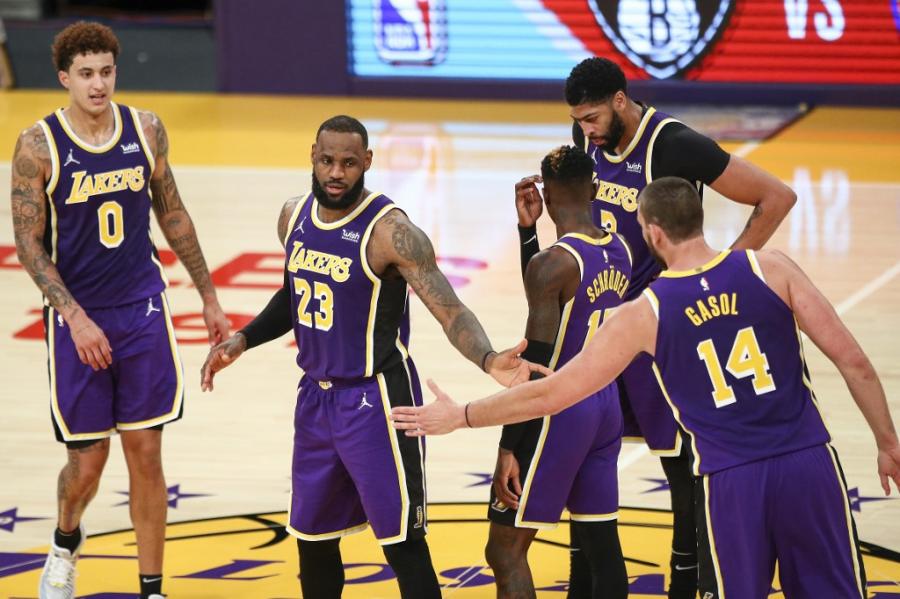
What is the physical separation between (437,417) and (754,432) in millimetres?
922

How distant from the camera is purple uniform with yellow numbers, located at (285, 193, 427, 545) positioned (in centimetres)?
480

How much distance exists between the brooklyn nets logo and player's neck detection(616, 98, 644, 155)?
10.9m

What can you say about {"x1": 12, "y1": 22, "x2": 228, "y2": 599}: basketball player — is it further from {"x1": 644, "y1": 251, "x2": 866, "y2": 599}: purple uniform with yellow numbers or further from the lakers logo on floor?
{"x1": 644, "y1": 251, "x2": 866, "y2": 599}: purple uniform with yellow numbers

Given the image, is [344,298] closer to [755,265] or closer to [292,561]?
[755,265]

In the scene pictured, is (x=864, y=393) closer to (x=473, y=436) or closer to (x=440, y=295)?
(x=440, y=295)

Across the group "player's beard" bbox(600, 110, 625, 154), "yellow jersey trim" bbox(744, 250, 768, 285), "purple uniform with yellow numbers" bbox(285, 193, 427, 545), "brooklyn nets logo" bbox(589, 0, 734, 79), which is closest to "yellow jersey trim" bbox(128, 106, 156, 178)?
"purple uniform with yellow numbers" bbox(285, 193, 427, 545)

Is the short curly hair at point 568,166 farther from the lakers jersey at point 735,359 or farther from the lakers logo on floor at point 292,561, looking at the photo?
the lakers logo on floor at point 292,561

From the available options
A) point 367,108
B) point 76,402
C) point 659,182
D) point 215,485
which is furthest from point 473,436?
point 367,108

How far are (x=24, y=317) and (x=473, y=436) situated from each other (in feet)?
12.1

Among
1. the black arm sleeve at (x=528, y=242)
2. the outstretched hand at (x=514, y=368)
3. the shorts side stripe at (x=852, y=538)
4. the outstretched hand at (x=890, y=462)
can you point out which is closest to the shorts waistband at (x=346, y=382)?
the outstretched hand at (x=514, y=368)

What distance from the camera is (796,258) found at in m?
10.8

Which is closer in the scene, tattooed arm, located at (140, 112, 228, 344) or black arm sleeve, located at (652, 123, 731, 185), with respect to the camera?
black arm sleeve, located at (652, 123, 731, 185)

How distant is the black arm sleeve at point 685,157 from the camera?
17.6 ft

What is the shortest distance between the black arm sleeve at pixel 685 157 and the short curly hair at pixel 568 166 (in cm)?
56
